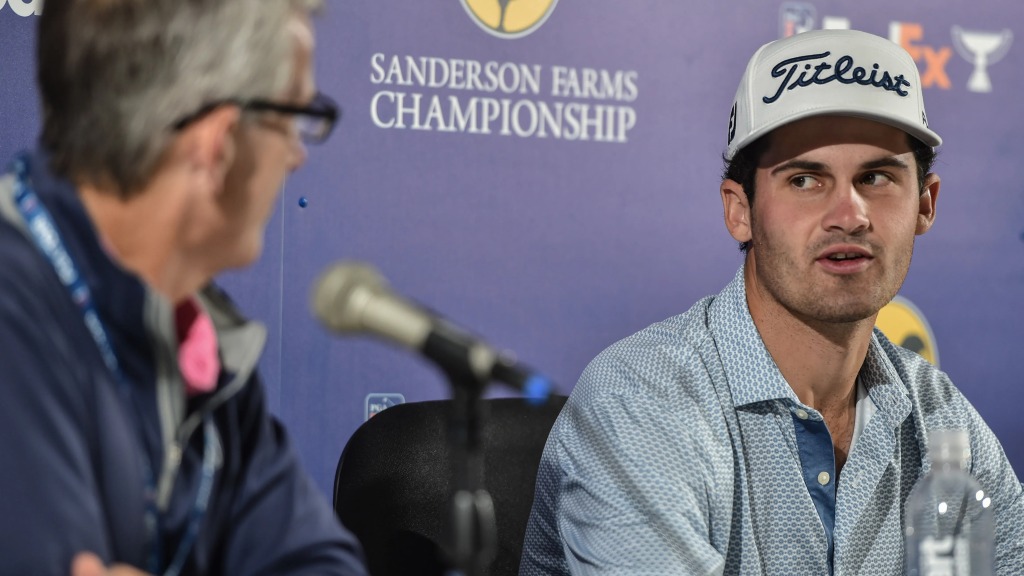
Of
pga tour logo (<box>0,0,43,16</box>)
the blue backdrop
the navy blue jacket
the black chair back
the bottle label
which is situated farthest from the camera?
the blue backdrop

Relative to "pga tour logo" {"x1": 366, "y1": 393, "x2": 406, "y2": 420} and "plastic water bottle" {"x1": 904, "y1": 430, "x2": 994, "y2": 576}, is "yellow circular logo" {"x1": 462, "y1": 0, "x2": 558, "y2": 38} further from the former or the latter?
"plastic water bottle" {"x1": 904, "y1": 430, "x2": 994, "y2": 576}

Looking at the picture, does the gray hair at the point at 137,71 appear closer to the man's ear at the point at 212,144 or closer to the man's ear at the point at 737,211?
the man's ear at the point at 212,144

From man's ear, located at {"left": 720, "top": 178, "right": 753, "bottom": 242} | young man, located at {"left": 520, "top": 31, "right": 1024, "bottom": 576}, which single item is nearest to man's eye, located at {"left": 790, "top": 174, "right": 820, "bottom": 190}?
young man, located at {"left": 520, "top": 31, "right": 1024, "bottom": 576}

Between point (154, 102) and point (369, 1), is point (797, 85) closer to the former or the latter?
point (369, 1)

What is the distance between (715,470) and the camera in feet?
5.72

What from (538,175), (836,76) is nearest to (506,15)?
(538,175)

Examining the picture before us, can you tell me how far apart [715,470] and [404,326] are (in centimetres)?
83

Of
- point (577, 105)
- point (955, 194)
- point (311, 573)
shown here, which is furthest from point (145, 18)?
point (955, 194)

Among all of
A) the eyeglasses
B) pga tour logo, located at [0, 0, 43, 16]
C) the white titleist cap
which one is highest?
pga tour logo, located at [0, 0, 43, 16]

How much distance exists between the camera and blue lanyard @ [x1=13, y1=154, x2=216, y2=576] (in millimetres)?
1116

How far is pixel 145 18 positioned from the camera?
1.10 m

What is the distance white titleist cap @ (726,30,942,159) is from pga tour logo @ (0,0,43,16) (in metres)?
1.29

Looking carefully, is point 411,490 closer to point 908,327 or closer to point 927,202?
point 927,202

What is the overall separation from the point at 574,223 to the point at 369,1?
623 mm
